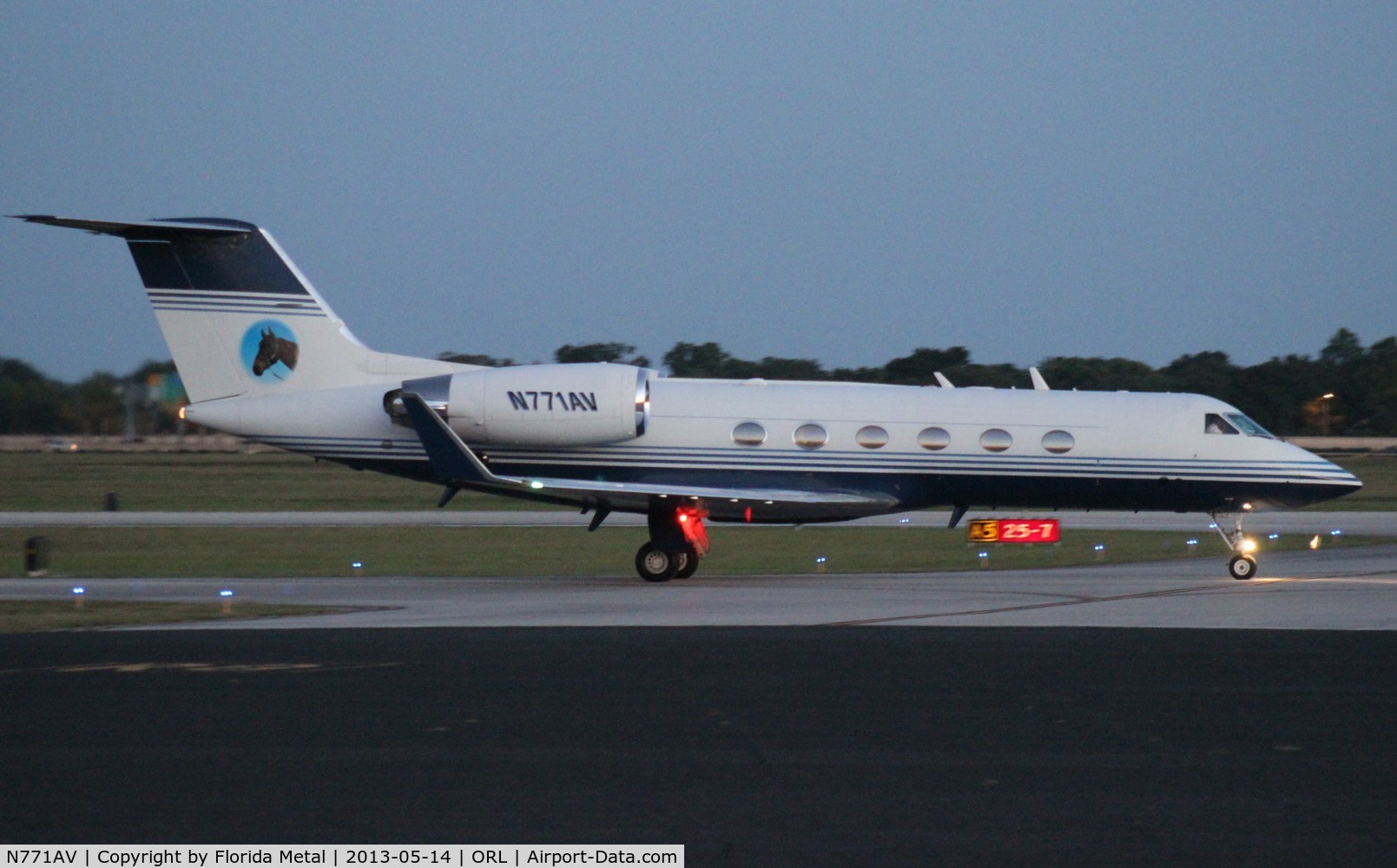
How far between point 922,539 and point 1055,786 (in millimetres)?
20022

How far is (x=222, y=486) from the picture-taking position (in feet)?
153

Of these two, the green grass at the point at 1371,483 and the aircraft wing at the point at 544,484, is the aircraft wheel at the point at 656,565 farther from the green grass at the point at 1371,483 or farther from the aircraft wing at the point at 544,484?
the green grass at the point at 1371,483

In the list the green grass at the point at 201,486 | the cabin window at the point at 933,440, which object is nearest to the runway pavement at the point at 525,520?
the green grass at the point at 201,486

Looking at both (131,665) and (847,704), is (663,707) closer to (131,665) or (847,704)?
(847,704)

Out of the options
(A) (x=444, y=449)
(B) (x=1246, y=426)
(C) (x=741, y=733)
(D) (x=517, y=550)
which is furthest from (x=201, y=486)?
(C) (x=741, y=733)

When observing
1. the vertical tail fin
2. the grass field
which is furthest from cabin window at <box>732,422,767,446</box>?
the grass field

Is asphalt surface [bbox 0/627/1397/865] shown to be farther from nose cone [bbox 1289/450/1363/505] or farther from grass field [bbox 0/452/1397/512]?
grass field [bbox 0/452/1397/512]

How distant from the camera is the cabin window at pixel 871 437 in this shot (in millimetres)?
20203

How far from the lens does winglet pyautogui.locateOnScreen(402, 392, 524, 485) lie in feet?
62.3

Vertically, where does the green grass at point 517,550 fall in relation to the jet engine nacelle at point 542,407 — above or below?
below

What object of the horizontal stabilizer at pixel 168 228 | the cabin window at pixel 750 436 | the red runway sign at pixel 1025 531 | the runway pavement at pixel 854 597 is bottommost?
the runway pavement at pixel 854 597

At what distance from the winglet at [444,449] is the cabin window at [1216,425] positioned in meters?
9.96

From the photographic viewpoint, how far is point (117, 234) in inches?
797

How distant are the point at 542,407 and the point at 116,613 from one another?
6471mm
